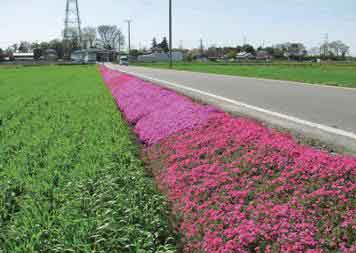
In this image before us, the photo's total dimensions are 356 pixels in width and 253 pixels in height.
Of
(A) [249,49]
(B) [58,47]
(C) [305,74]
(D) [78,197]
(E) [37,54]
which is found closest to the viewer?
(D) [78,197]

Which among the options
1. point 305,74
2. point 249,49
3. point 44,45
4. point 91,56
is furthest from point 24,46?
point 305,74

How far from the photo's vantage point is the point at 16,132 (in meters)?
9.14

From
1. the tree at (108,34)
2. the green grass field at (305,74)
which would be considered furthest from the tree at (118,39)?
the green grass field at (305,74)

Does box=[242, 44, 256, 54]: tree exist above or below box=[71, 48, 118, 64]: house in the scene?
above

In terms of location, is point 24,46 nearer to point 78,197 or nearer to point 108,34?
point 108,34

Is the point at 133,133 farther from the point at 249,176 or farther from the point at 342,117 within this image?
the point at 249,176

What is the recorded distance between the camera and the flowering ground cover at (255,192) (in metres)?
3.30

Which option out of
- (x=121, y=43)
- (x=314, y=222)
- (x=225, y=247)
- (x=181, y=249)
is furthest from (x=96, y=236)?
(x=121, y=43)

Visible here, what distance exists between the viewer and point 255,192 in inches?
164

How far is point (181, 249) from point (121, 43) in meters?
156

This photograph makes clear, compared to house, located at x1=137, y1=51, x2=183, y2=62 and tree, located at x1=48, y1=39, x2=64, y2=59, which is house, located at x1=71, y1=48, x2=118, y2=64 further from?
tree, located at x1=48, y1=39, x2=64, y2=59

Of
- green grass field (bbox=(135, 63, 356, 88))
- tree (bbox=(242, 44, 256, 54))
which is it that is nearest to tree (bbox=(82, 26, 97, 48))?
tree (bbox=(242, 44, 256, 54))

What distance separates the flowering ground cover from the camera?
10.8ft

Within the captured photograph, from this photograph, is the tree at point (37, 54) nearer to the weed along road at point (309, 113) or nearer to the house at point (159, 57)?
the house at point (159, 57)
